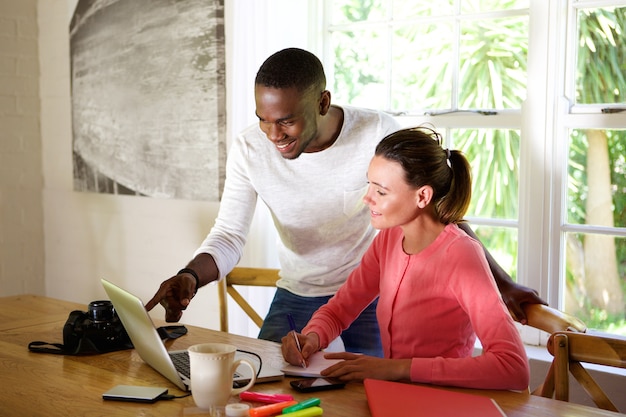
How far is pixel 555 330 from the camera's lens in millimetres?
1681

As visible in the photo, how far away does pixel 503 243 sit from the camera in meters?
2.67

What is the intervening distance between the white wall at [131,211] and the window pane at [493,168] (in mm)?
772

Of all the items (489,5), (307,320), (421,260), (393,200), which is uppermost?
(489,5)

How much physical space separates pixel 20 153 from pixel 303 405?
10.8 feet

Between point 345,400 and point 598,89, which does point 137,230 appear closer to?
point 598,89

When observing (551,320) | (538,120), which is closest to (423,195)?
(551,320)

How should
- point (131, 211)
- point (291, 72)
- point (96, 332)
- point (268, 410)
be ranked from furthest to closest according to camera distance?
point (131, 211)
point (291, 72)
point (96, 332)
point (268, 410)

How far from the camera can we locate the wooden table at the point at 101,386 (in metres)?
1.36

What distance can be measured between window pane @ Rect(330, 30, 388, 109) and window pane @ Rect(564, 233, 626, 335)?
35.5 inches

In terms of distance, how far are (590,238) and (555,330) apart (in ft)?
2.91

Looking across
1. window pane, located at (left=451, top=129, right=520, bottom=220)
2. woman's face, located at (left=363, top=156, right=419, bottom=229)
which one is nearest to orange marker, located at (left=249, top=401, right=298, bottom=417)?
woman's face, located at (left=363, top=156, right=419, bottom=229)

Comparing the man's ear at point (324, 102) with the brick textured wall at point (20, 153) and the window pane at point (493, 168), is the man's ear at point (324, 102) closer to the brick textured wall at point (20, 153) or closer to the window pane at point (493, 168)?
the window pane at point (493, 168)

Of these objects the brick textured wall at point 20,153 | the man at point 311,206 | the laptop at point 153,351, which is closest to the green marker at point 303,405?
the laptop at point 153,351

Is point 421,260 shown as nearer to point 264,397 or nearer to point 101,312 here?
point 264,397
